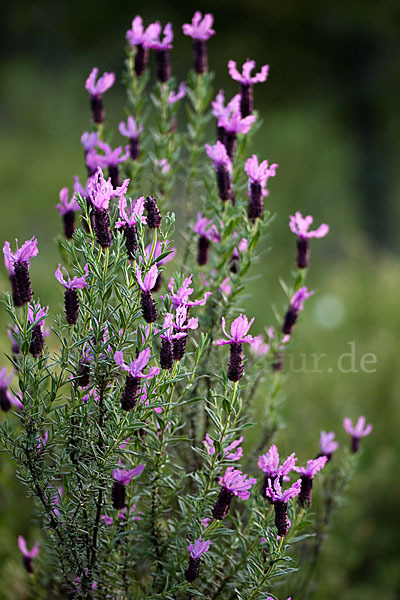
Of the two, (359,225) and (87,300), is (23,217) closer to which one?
(359,225)

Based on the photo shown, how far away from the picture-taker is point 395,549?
80.8 inches

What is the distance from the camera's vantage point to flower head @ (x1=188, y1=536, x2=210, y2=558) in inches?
36.9

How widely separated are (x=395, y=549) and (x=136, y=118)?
1644mm

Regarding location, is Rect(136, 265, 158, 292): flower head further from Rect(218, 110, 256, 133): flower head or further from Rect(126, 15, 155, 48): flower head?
Rect(126, 15, 155, 48): flower head

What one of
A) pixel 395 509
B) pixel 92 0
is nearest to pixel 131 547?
pixel 395 509

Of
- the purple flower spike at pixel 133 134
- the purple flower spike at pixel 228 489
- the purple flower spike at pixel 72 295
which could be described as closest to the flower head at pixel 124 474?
the purple flower spike at pixel 228 489

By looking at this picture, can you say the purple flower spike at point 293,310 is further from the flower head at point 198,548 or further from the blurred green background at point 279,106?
the blurred green background at point 279,106

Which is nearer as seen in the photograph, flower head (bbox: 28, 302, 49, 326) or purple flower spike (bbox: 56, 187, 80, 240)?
flower head (bbox: 28, 302, 49, 326)

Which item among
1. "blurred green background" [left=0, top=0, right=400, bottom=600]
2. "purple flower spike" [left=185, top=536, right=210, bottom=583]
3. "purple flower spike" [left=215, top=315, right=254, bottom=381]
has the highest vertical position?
"blurred green background" [left=0, top=0, right=400, bottom=600]

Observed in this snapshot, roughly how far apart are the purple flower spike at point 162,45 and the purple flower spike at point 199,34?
5cm

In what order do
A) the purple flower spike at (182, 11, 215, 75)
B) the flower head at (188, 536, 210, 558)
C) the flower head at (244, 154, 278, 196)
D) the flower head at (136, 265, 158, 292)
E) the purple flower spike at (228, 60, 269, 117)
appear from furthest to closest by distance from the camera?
the purple flower spike at (182, 11, 215, 75) < the purple flower spike at (228, 60, 269, 117) < the flower head at (244, 154, 278, 196) < the flower head at (188, 536, 210, 558) < the flower head at (136, 265, 158, 292)

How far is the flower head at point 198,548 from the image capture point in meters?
0.94

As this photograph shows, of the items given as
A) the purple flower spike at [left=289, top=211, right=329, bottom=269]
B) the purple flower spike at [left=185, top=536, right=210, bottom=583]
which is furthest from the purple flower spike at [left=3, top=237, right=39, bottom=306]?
the purple flower spike at [left=289, top=211, right=329, bottom=269]

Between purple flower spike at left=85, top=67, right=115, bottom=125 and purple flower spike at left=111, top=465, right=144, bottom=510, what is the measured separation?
2.53 ft
